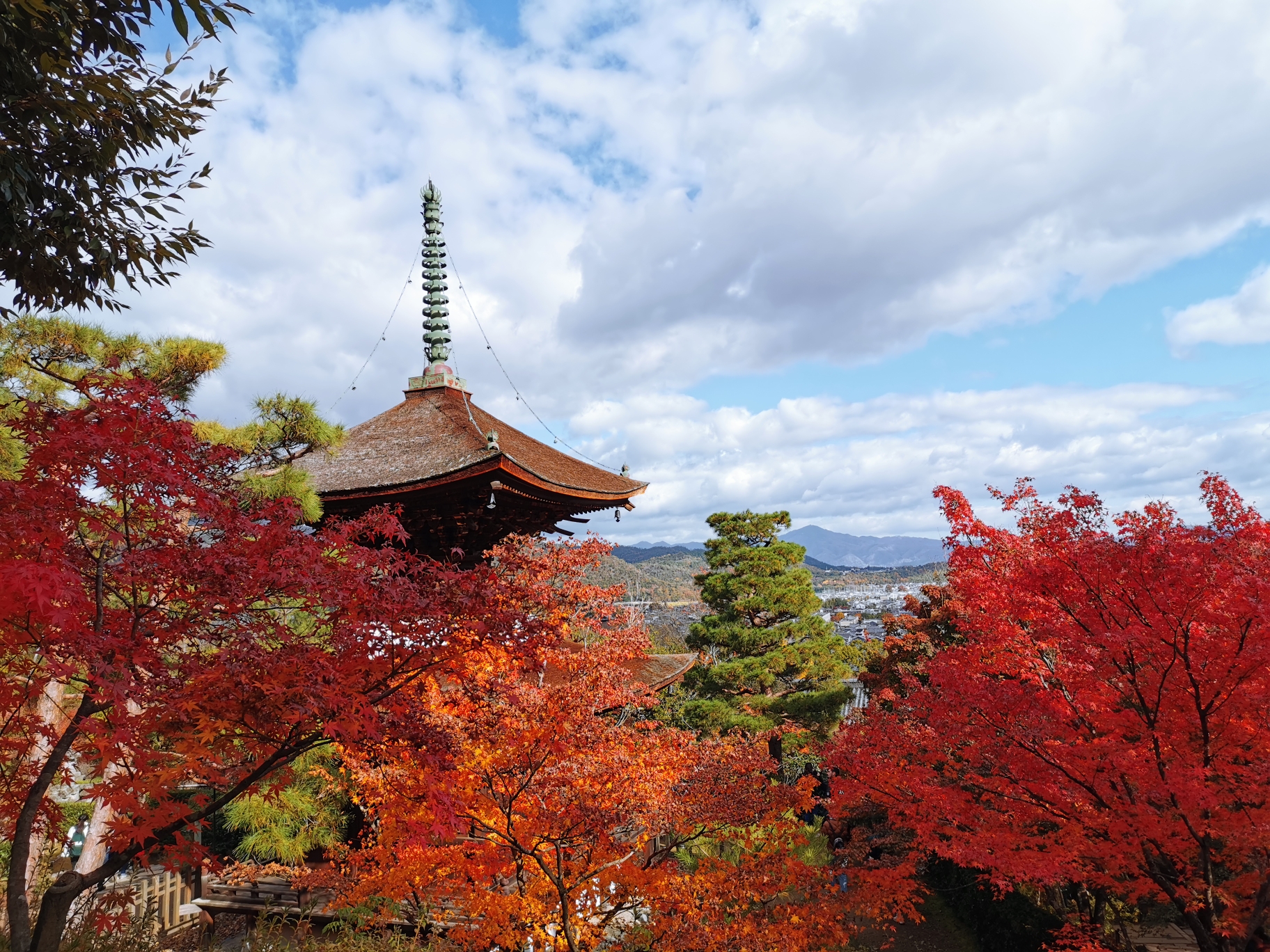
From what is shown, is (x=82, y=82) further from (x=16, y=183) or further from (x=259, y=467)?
(x=259, y=467)

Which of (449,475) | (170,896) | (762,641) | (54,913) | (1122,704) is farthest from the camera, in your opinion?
(762,641)

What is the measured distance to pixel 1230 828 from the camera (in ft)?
17.8

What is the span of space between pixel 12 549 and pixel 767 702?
15.0 m

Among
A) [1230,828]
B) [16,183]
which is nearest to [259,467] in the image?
[16,183]

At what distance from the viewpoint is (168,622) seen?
3830 mm

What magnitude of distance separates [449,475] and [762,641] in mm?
10284

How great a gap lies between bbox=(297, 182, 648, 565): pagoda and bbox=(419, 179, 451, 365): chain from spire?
3cm

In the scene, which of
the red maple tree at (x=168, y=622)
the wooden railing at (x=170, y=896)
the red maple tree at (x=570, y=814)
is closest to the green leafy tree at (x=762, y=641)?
the red maple tree at (x=570, y=814)

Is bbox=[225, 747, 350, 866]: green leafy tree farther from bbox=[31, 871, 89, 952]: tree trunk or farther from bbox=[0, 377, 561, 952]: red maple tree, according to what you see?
bbox=[31, 871, 89, 952]: tree trunk

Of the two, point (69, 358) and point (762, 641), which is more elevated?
point (69, 358)

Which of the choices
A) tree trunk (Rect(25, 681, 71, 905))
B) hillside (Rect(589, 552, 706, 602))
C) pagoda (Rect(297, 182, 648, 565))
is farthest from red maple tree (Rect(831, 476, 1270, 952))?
hillside (Rect(589, 552, 706, 602))

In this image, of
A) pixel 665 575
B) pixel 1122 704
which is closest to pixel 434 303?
pixel 1122 704

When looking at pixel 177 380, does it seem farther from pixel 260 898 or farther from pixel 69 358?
pixel 260 898

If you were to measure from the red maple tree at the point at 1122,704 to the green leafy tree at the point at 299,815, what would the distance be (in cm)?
788
